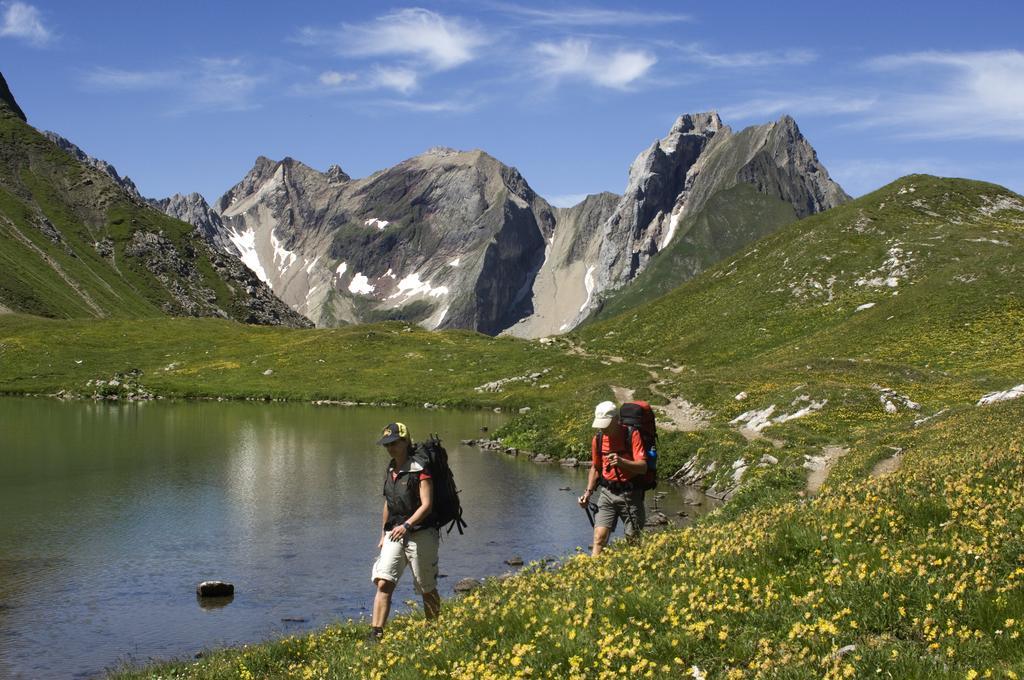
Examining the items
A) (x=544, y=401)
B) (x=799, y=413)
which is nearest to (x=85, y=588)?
(x=799, y=413)

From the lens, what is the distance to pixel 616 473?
19094 mm

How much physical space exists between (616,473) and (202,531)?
65.4 ft

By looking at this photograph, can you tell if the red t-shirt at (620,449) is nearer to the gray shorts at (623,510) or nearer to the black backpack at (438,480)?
the gray shorts at (623,510)

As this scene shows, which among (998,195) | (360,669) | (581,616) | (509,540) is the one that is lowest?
(509,540)

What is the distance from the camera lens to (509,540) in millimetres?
31359

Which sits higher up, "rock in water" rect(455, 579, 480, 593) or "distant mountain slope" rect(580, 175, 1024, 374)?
"distant mountain slope" rect(580, 175, 1024, 374)

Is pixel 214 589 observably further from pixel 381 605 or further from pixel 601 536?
pixel 601 536

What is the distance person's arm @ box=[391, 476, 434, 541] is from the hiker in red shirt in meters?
4.02

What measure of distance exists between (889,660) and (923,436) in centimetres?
2783

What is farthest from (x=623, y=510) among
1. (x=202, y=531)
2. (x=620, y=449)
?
(x=202, y=531)

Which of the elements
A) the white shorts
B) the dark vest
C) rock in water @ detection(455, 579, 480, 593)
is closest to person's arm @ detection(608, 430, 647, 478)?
the white shorts

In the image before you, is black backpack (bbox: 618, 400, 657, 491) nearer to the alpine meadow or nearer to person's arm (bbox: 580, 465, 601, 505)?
person's arm (bbox: 580, 465, 601, 505)

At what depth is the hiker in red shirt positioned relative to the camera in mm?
18750

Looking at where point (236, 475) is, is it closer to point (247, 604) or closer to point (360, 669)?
point (247, 604)
